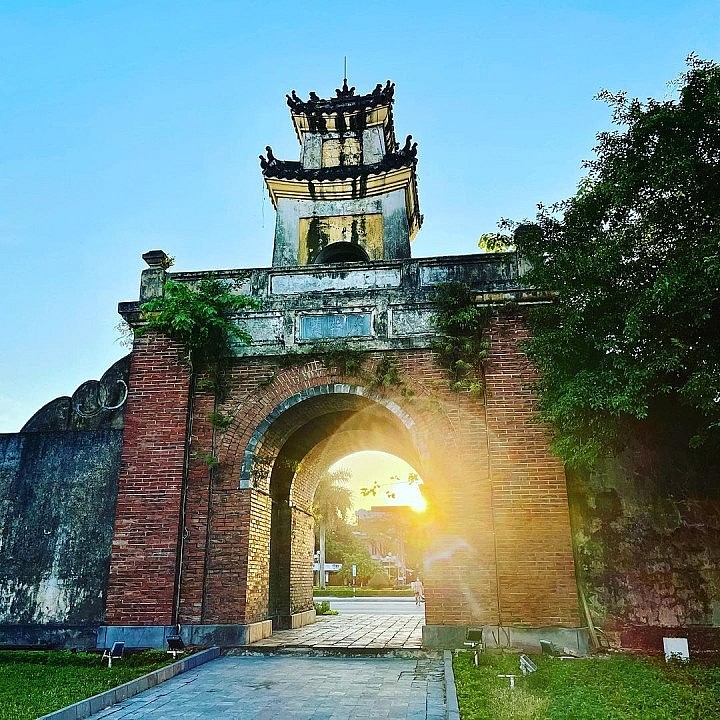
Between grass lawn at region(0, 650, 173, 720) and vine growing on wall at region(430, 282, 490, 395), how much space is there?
536cm

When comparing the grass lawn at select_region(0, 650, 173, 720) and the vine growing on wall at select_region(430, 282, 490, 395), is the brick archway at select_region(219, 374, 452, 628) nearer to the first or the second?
the vine growing on wall at select_region(430, 282, 490, 395)

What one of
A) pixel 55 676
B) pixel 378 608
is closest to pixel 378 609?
pixel 378 608

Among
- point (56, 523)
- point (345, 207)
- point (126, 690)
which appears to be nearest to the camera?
point (126, 690)

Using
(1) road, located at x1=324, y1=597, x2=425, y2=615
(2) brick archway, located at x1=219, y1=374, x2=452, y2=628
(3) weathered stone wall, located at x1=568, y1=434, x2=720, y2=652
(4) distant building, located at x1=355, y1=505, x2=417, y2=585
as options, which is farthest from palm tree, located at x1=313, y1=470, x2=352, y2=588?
(3) weathered stone wall, located at x1=568, y1=434, x2=720, y2=652

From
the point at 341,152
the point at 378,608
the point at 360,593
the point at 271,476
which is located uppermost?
the point at 341,152

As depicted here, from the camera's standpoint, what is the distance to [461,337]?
377 inches

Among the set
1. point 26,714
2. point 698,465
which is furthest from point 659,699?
point 26,714

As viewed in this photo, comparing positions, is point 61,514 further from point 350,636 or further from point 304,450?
point 350,636

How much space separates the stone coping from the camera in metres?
5.29

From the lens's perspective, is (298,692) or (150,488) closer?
(298,692)

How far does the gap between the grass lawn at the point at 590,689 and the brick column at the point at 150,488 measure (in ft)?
13.9

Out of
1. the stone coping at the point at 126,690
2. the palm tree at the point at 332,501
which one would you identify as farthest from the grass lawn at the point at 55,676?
the palm tree at the point at 332,501

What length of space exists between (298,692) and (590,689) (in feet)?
9.35

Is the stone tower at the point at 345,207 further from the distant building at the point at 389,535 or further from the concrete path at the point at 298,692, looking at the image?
the distant building at the point at 389,535
